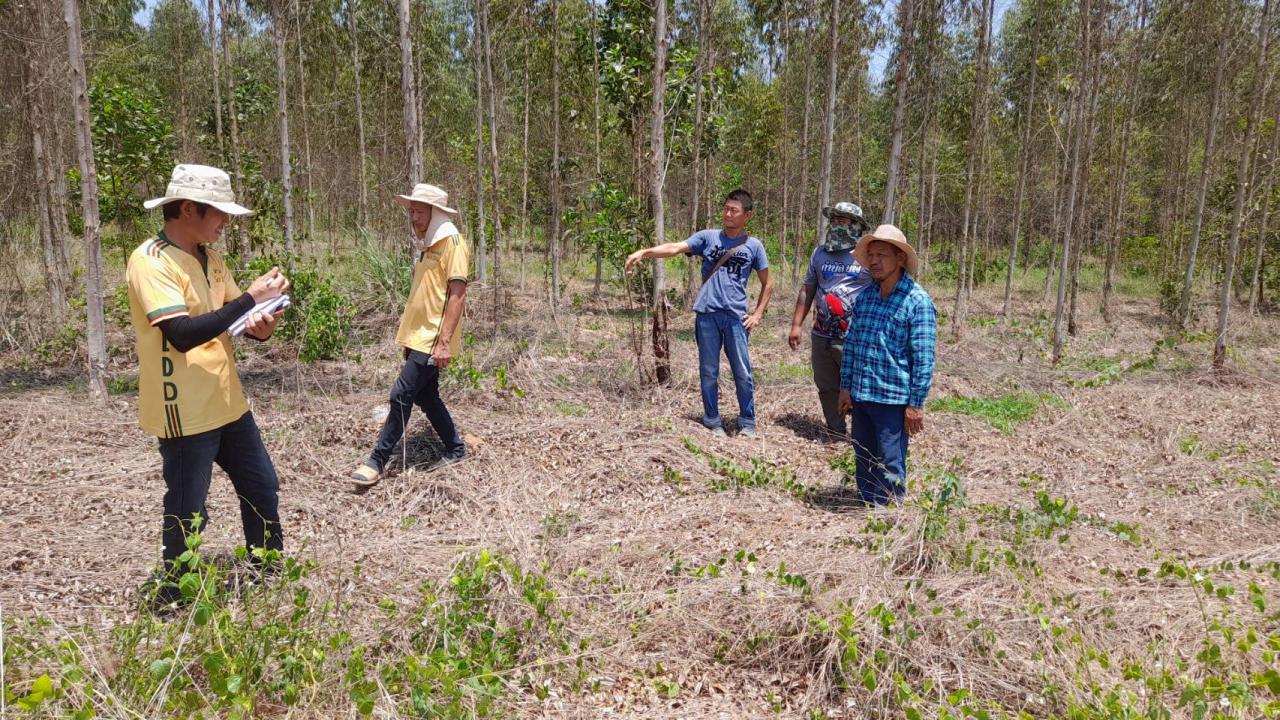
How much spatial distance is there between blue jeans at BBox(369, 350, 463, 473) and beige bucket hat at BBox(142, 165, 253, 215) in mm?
1545

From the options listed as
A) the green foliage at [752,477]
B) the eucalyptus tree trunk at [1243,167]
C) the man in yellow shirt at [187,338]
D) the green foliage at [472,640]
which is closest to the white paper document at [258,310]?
the man in yellow shirt at [187,338]

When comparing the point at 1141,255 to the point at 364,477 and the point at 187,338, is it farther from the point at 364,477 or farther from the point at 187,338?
the point at 187,338

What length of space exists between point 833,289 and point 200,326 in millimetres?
3849

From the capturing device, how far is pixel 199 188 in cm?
280

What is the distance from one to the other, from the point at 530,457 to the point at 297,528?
1.46 metres

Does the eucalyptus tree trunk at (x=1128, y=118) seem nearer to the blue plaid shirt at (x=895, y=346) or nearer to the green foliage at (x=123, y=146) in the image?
the blue plaid shirt at (x=895, y=346)

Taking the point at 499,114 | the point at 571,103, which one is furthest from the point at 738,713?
the point at 571,103

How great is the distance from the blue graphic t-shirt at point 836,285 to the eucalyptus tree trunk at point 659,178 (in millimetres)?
1337

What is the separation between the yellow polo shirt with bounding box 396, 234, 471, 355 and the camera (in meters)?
4.30

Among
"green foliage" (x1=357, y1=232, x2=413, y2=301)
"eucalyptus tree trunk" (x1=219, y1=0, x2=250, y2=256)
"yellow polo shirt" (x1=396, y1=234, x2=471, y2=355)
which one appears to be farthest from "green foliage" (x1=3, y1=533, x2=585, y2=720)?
"eucalyptus tree trunk" (x1=219, y1=0, x2=250, y2=256)

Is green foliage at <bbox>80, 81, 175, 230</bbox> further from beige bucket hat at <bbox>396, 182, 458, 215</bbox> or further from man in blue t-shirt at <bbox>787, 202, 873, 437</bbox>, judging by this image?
man in blue t-shirt at <bbox>787, 202, 873, 437</bbox>

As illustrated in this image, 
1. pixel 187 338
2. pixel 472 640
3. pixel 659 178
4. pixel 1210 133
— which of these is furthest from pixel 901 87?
pixel 187 338

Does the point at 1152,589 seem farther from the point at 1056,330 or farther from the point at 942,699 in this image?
the point at 1056,330

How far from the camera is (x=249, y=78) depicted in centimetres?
1280
